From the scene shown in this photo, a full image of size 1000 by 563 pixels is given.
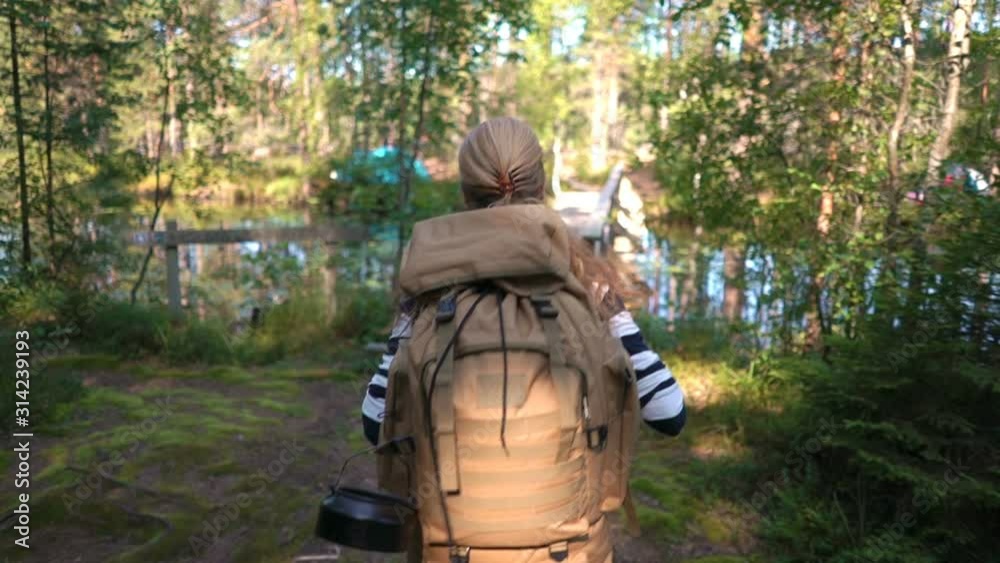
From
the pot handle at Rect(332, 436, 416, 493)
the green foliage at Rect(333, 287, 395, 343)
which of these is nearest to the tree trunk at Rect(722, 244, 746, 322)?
the green foliage at Rect(333, 287, 395, 343)

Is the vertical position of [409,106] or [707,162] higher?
[409,106]

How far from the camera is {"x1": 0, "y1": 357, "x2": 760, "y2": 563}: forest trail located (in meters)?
3.88

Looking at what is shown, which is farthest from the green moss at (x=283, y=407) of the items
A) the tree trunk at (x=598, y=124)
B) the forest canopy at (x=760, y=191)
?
the tree trunk at (x=598, y=124)

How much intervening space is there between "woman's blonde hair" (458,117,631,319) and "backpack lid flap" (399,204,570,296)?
3.2 inches

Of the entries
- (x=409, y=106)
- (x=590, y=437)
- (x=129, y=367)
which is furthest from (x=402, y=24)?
(x=590, y=437)

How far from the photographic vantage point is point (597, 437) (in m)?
1.79

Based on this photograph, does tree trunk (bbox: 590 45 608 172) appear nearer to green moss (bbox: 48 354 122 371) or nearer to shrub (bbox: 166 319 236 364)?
shrub (bbox: 166 319 236 364)

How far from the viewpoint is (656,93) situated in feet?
19.3

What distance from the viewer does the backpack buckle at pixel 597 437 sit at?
1.78 metres

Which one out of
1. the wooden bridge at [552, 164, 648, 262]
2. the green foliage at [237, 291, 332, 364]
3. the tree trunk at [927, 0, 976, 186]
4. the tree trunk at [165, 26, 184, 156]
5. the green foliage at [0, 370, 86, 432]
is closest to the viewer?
the tree trunk at [927, 0, 976, 186]

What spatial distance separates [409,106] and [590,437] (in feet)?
21.4

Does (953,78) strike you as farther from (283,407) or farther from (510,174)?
(283,407)

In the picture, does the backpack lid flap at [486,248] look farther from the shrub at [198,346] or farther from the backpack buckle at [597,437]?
the shrub at [198,346]

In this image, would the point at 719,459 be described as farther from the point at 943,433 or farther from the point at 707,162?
the point at 707,162
